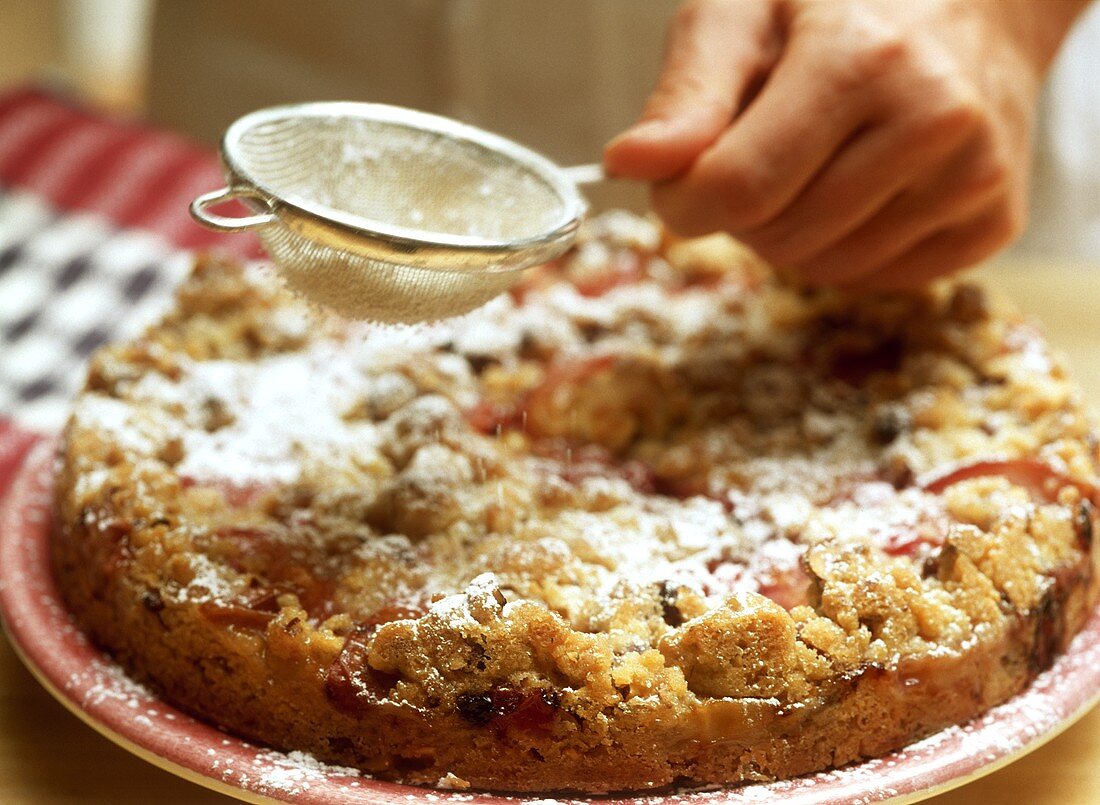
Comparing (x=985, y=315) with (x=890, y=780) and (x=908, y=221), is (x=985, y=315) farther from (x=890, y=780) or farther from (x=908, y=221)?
(x=890, y=780)

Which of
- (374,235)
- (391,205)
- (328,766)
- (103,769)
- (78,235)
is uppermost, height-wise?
(374,235)

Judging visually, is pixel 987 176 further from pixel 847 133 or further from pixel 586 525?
pixel 586 525

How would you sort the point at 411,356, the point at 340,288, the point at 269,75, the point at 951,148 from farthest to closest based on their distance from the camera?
the point at 269,75, the point at 411,356, the point at 951,148, the point at 340,288

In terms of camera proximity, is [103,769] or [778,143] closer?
[103,769]

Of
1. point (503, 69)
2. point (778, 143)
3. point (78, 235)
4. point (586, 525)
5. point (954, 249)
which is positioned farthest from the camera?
point (503, 69)

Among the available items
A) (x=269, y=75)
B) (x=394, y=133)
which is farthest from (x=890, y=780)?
(x=269, y=75)

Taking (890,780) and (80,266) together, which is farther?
(80,266)

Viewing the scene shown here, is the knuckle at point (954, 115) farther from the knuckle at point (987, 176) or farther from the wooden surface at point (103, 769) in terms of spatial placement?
the wooden surface at point (103, 769)

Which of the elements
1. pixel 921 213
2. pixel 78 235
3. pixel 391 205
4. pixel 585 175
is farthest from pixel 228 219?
pixel 78 235
